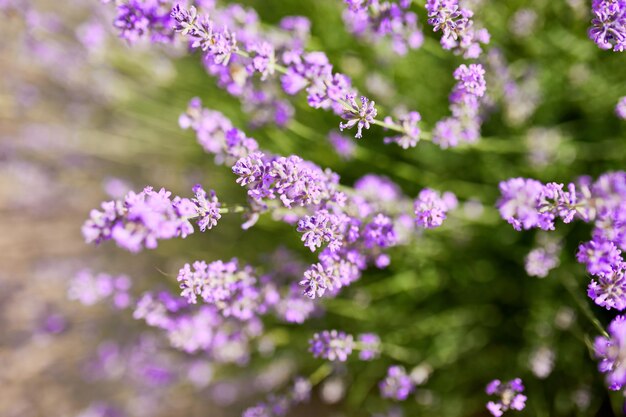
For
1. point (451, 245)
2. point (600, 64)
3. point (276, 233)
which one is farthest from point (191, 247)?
point (600, 64)

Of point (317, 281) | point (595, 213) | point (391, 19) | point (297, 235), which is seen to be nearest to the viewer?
point (595, 213)

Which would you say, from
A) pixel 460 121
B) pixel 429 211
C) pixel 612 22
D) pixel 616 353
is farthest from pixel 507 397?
pixel 612 22

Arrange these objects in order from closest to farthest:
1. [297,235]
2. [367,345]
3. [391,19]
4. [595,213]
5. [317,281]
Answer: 1. [595,213]
2. [317,281]
3. [391,19]
4. [367,345]
5. [297,235]

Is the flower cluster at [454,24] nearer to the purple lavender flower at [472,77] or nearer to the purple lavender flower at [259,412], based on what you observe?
the purple lavender flower at [472,77]

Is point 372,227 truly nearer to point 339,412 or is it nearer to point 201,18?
point 201,18

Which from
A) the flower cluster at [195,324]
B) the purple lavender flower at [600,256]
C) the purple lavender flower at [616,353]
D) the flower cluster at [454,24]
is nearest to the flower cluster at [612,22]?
the flower cluster at [454,24]

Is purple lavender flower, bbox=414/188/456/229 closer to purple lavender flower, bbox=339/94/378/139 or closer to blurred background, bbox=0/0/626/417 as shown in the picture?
purple lavender flower, bbox=339/94/378/139

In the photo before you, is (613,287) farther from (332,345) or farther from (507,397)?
(332,345)
